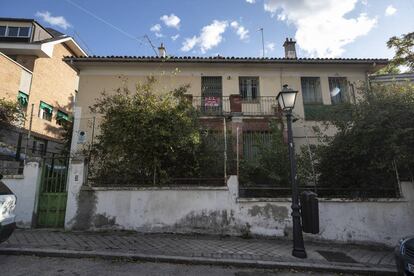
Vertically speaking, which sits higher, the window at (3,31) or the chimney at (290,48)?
the window at (3,31)

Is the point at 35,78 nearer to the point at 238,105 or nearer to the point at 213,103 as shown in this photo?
the point at 213,103

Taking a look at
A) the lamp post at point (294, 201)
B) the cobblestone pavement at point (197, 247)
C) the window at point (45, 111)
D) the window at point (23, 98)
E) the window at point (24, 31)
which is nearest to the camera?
the cobblestone pavement at point (197, 247)

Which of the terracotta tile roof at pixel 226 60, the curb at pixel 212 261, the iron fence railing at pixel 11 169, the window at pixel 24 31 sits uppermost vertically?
the window at pixel 24 31

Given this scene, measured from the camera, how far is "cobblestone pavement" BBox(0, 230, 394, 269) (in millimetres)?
5992

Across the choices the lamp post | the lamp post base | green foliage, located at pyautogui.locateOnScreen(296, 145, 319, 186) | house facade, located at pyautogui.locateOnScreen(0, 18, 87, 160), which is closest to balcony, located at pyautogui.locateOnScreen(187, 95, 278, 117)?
green foliage, located at pyautogui.locateOnScreen(296, 145, 319, 186)

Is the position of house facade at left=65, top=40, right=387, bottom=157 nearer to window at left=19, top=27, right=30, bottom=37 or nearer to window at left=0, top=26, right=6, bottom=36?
window at left=19, top=27, right=30, bottom=37

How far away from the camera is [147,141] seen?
7.78 m

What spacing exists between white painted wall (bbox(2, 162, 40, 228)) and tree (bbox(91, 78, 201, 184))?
62.6 inches

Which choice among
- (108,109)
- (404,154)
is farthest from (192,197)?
(404,154)

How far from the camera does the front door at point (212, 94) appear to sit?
14.4 metres

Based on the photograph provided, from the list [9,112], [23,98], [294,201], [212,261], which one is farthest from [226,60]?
[23,98]

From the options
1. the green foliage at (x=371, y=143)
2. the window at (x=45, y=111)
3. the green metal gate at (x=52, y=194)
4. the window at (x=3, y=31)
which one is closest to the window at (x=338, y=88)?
the green foliage at (x=371, y=143)

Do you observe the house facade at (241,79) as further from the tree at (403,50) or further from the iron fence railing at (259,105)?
the tree at (403,50)

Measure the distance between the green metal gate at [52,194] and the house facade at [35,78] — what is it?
8.86 m
